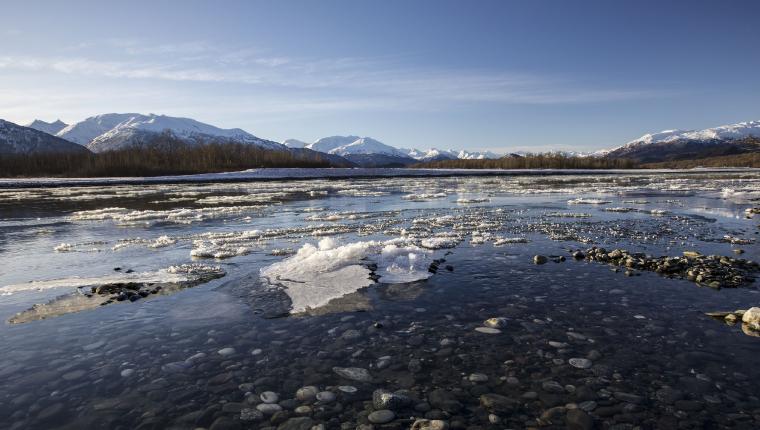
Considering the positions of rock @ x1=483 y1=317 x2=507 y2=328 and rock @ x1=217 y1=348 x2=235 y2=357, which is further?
rock @ x1=483 y1=317 x2=507 y2=328

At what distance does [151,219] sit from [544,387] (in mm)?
19705

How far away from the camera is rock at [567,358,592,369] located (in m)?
4.94

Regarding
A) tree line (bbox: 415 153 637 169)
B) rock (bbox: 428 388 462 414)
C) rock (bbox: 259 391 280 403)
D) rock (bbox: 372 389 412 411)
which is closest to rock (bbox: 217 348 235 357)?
rock (bbox: 259 391 280 403)

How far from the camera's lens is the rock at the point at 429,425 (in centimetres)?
377

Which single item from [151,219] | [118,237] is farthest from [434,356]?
[151,219]

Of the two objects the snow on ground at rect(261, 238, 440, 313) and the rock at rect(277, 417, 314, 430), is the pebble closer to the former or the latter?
the snow on ground at rect(261, 238, 440, 313)

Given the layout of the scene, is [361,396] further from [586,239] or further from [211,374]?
[586,239]

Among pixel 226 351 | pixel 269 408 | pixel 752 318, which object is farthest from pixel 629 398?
pixel 226 351

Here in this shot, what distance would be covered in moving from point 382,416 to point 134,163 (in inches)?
4060

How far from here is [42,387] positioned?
4.62 meters

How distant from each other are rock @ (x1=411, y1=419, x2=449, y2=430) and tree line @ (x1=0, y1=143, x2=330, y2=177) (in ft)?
304

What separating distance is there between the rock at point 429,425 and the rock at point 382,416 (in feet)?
0.83

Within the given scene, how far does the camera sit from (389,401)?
166 inches

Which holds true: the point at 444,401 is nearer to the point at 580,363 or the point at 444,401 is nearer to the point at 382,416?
the point at 382,416
